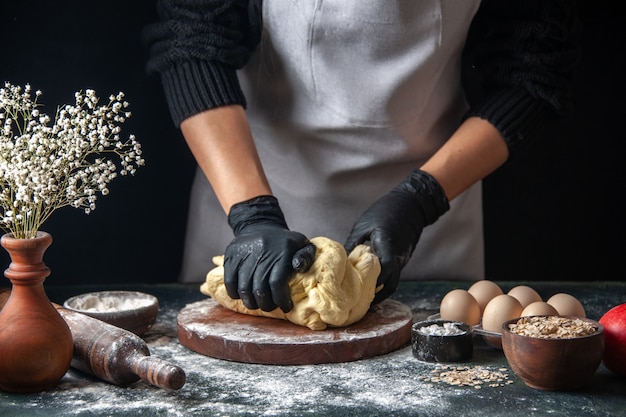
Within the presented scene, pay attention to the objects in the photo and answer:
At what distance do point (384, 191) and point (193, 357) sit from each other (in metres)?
0.94

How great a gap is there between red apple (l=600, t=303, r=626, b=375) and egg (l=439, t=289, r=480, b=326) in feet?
1.06

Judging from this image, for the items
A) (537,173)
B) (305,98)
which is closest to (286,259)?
(305,98)

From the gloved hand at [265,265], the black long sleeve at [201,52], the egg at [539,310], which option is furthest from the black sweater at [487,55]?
the egg at [539,310]

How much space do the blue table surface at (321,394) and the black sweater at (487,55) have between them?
755 millimetres

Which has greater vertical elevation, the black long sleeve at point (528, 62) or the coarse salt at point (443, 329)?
the black long sleeve at point (528, 62)

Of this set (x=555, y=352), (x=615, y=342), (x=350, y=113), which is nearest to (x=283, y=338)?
(x=555, y=352)

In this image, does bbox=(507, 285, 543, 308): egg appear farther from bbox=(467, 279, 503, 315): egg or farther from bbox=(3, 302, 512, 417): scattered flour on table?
bbox=(3, 302, 512, 417): scattered flour on table

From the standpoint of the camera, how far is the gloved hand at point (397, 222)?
2.00 meters

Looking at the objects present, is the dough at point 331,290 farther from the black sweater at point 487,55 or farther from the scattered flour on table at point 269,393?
the black sweater at point 487,55

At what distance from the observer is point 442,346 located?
1.72 metres

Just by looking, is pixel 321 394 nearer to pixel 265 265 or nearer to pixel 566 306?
pixel 265 265

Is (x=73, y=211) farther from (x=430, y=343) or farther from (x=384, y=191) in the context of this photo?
(x=430, y=343)

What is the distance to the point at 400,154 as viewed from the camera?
2.45 m

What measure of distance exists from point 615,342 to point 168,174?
1731 mm
